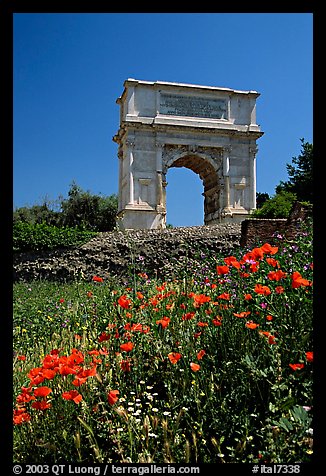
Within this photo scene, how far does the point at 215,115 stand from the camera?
1100 inches

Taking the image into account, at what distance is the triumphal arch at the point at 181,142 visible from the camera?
2689cm

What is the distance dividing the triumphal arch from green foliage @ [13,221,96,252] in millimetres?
11772

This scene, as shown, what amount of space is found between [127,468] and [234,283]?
2925 millimetres

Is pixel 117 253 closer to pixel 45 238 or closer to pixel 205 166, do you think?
pixel 45 238

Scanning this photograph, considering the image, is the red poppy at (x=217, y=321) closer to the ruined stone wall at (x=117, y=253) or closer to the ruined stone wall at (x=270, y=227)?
the ruined stone wall at (x=270, y=227)

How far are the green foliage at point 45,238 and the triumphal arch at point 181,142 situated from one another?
38.6 ft

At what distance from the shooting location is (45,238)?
1457cm

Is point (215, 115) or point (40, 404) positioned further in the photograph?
point (215, 115)

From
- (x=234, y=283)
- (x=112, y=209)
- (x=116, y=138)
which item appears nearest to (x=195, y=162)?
(x=116, y=138)

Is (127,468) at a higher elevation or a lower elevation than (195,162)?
lower

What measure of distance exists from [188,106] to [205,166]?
4.17 m

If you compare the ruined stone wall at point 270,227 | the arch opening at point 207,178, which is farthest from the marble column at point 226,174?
the ruined stone wall at point 270,227

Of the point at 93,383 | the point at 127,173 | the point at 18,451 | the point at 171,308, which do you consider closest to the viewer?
the point at 18,451
